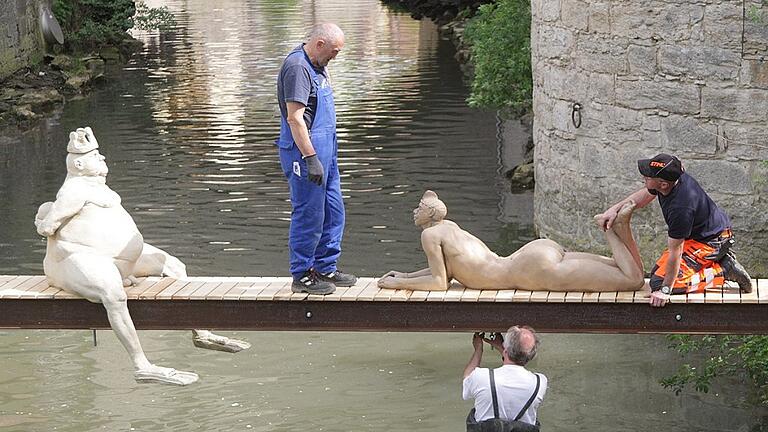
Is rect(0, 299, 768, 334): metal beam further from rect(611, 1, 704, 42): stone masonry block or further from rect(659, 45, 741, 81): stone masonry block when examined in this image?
rect(611, 1, 704, 42): stone masonry block

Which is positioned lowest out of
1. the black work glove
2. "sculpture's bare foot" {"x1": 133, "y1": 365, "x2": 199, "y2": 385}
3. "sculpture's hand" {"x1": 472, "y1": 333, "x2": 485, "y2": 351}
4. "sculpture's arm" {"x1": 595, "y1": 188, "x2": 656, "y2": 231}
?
"sculpture's bare foot" {"x1": 133, "y1": 365, "x2": 199, "y2": 385}

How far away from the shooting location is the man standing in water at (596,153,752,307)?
9.46 meters

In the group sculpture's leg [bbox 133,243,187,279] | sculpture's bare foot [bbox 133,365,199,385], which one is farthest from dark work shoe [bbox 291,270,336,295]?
sculpture's leg [bbox 133,243,187,279]

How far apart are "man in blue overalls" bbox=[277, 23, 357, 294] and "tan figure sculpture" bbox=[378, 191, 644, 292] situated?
17.9 inches

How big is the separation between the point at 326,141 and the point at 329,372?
11.5ft

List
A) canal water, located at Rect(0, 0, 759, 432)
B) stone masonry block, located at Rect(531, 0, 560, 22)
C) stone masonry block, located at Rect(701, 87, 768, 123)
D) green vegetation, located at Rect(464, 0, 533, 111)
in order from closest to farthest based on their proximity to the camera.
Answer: canal water, located at Rect(0, 0, 759, 432) → stone masonry block, located at Rect(701, 87, 768, 123) → stone masonry block, located at Rect(531, 0, 560, 22) → green vegetation, located at Rect(464, 0, 533, 111)

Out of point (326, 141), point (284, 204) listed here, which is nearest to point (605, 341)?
point (326, 141)

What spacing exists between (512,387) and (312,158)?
237cm

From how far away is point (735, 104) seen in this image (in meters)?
13.2

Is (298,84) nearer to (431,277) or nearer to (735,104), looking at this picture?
(431,277)

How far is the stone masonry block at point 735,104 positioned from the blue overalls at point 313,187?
4.43 meters

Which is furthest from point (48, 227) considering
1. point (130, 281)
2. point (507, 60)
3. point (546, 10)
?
point (507, 60)

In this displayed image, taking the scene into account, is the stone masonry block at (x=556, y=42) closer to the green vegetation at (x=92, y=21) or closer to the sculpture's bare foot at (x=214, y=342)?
the sculpture's bare foot at (x=214, y=342)

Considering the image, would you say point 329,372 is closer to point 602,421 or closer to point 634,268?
point 602,421
